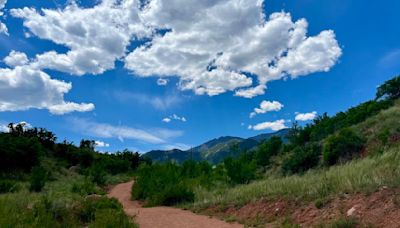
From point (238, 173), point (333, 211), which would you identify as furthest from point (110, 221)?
point (238, 173)

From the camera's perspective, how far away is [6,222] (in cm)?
842

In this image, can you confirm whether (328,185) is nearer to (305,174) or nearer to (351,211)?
(351,211)

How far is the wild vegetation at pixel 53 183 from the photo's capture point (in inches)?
393

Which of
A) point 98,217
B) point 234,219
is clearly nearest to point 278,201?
point 234,219

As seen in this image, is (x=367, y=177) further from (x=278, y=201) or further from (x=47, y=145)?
(x=47, y=145)

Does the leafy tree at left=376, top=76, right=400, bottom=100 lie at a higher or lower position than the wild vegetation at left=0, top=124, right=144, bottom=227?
higher

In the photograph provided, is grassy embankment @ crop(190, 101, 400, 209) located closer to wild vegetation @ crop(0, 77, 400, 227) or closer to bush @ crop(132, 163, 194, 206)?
wild vegetation @ crop(0, 77, 400, 227)

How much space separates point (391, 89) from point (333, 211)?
51.2 m

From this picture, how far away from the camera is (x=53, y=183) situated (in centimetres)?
3070

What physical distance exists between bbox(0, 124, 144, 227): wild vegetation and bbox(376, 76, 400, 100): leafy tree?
128 ft

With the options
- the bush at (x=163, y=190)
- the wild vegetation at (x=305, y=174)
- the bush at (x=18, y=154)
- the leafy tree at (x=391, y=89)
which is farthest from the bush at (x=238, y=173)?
the leafy tree at (x=391, y=89)

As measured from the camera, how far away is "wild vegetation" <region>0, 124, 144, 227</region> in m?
9.99

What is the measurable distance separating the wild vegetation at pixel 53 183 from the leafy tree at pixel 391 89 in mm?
39047

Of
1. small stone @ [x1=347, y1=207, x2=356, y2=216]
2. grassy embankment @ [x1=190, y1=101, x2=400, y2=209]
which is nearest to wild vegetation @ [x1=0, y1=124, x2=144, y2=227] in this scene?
grassy embankment @ [x1=190, y1=101, x2=400, y2=209]
